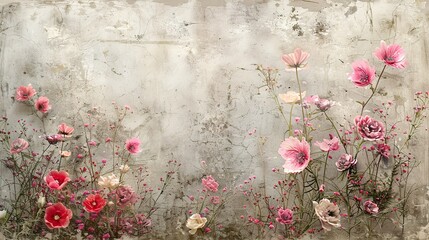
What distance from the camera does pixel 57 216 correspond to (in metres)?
2.11

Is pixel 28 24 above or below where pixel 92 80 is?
above

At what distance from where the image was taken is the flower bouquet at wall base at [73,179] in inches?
84.5

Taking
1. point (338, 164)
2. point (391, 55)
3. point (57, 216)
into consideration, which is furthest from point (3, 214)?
point (391, 55)

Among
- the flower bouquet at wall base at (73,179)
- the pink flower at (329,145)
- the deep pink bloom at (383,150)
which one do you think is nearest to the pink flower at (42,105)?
the flower bouquet at wall base at (73,179)

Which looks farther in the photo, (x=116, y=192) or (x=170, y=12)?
(x=170, y=12)

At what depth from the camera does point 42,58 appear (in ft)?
7.47

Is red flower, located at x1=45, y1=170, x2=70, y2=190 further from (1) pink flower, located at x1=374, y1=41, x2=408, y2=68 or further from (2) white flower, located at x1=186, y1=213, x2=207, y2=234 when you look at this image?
(1) pink flower, located at x1=374, y1=41, x2=408, y2=68

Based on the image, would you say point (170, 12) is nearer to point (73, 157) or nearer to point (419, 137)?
point (73, 157)

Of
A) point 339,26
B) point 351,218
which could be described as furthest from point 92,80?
point 351,218

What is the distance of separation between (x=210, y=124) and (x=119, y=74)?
461mm

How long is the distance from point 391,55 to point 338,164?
0.54m

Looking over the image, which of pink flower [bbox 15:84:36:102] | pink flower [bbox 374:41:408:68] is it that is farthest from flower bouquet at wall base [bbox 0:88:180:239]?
pink flower [bbox 374:41:408:68]

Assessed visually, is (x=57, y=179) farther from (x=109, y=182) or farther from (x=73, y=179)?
(x=109, y=182)

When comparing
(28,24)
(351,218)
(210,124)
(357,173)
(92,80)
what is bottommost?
(351,218)
